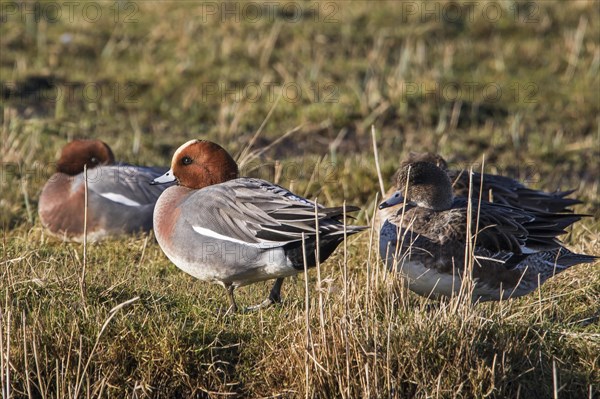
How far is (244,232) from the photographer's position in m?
4.73

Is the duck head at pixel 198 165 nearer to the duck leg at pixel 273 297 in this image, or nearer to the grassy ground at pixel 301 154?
the grassy ground at pixel 301 154

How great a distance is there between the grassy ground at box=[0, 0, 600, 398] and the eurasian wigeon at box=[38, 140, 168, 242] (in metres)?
0.19

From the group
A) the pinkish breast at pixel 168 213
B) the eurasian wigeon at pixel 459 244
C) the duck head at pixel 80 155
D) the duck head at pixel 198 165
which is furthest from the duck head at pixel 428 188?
the duck head at pixel 80 155

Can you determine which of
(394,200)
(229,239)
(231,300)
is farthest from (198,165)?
(394,200)

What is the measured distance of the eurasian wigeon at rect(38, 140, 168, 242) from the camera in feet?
20.4

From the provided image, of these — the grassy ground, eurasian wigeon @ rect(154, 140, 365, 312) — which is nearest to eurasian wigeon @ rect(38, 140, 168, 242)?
the grassy ground

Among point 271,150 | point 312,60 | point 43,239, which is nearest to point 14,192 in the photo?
point 43,239

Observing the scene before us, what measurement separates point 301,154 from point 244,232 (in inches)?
134

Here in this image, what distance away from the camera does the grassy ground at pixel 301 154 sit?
4188 mm

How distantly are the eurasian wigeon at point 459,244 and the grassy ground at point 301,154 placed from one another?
153 mm

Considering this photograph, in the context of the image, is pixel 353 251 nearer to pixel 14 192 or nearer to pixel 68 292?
pixel 68 292

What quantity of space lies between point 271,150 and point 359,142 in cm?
79

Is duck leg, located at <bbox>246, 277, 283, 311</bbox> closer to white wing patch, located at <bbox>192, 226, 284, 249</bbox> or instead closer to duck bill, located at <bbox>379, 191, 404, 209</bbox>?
white wing patch, located at <bbox>192, 226, 284, 249</bbox>

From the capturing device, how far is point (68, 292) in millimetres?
4617
